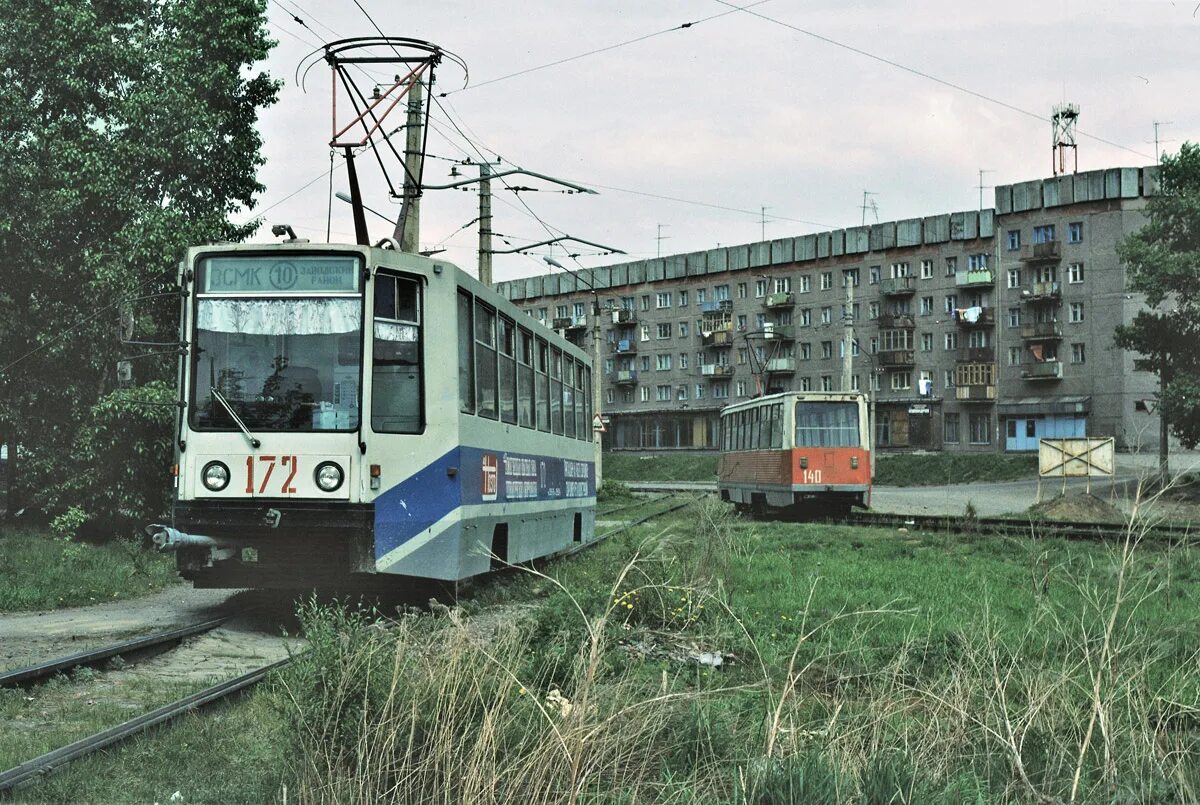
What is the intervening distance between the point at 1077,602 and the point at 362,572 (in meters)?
6.02

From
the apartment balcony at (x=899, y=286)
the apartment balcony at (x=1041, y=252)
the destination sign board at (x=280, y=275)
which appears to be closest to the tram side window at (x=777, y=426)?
the destination sign board at (x=280, y=275)

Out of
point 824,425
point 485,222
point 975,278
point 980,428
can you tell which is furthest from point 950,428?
point 485,222

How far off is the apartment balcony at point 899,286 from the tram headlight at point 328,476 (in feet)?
228

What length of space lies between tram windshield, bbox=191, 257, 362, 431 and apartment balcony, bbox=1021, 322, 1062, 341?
64.5 metres

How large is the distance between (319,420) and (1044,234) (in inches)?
2621

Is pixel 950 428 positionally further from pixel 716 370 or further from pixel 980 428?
pixel 716 370

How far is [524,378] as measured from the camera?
14375mm

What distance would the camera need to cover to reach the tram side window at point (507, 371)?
13.1m

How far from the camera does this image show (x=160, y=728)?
21.1 ft

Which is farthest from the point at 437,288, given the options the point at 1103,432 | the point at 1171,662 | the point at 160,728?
the point at 1103,432

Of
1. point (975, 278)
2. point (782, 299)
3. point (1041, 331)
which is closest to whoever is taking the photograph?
point (1041, 331)

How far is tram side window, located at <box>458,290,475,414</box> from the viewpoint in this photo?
37.3 feet

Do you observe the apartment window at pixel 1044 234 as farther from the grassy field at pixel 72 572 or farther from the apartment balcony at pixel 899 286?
the grassy field at pixel 72 572

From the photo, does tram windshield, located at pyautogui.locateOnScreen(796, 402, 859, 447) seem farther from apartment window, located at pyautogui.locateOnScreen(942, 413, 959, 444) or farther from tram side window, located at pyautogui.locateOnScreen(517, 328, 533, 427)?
apartment window, located at pyautogui.locateOnScreen(942, 413, 959, 444)
